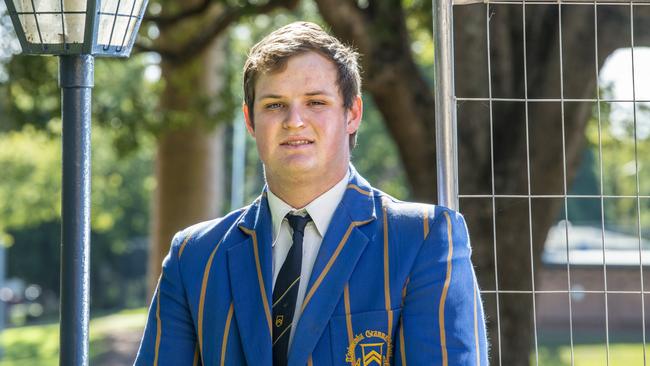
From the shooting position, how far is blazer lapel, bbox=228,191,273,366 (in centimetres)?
271

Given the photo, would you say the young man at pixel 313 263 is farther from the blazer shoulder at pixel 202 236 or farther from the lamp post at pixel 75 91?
the lamp post at pixel 75 91

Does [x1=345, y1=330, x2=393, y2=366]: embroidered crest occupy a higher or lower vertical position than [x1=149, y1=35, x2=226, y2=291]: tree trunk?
lower

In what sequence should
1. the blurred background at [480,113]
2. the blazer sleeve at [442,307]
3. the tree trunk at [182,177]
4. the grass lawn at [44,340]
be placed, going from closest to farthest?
the blazer sleeve at [442,307], the blurred background at [480,113], the tree trunk at [182,177], the grass lawn at [44,340]

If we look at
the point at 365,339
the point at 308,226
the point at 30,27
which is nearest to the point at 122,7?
the point at 30,27

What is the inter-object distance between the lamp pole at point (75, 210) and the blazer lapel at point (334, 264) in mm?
813

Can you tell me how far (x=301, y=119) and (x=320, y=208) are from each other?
26 centimetres

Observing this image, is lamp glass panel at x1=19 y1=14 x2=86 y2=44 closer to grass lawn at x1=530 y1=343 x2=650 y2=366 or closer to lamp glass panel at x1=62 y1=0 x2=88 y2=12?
lamp glass panel at x1=62 y1=0 x2=88 y2=12

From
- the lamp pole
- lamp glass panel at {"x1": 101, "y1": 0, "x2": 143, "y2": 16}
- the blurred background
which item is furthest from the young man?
lamp glass panel at {"x1": 101, "y1": 0, "x2": 143, "y2": 16}

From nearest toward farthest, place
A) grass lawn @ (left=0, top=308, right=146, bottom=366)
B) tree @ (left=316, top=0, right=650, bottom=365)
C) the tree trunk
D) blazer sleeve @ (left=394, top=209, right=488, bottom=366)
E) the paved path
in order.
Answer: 1. blazer sleeve @ (left=394, top=209, right=488, bottom=366)
2. tree @ (left=316, top=0, right=650, bottom=365)
3. the tree trunk
4. the paved path
5. grass lawn @ (left=0, top=308, right=146, bottom=366)

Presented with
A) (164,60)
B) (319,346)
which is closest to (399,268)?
(319,346)

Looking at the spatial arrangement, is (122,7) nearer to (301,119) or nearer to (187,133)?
(301,119)

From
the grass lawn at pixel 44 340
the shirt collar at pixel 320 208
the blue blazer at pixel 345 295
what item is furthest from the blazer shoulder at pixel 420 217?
the grass lawn at pixel 44 340

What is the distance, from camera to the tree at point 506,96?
301 inches

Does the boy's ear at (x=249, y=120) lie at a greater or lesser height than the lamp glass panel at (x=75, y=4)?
lesser
